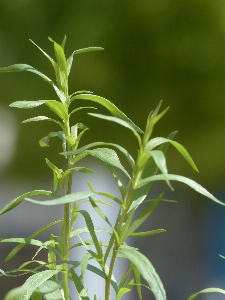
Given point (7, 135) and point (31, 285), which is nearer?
point (31, 285)

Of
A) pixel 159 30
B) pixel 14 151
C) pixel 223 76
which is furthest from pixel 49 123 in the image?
pixel 223 76

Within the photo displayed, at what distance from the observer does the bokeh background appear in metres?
1.26

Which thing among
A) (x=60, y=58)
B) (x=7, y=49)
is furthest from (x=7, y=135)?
(x=60, y=58)

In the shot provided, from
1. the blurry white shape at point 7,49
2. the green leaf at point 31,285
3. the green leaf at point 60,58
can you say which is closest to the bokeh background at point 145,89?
the blurry white shape at point 7,49

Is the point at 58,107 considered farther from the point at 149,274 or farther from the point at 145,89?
the point at 145,89

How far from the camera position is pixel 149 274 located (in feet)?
1.04

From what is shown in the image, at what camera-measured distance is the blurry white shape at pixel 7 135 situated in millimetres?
1270

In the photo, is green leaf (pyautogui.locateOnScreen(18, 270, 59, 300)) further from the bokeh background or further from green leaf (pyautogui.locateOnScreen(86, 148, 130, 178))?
the bokeh background

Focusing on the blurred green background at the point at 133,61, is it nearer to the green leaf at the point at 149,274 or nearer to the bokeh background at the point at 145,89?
the bokeh background at the point at 145,89

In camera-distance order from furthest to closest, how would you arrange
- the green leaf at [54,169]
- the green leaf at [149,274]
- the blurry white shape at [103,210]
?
the blurry white shape at [103,210], the green leaf at [54,169], the green leaf at [149,274]

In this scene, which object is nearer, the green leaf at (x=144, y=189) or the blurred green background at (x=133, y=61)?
the green leaf at (x=144, y=189)

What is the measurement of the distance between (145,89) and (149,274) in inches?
40.6

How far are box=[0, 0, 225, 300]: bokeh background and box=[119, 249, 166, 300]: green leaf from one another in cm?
93

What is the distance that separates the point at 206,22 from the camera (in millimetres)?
1260
